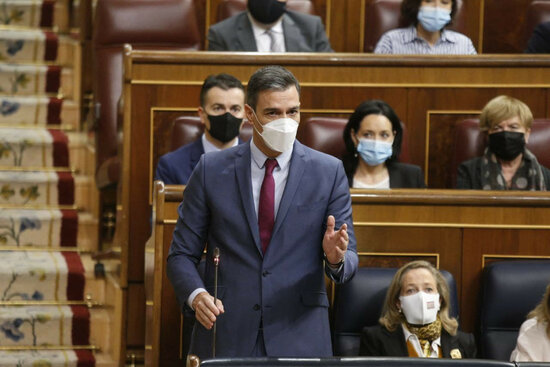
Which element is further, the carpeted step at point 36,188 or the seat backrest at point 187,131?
the carpeted step at point 36,188

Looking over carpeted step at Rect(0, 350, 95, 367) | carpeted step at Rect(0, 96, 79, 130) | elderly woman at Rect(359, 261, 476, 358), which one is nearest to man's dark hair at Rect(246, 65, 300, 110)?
elderly woman at Rect(359, 261, 476, 358)

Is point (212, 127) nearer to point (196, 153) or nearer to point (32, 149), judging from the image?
point (196, 153)

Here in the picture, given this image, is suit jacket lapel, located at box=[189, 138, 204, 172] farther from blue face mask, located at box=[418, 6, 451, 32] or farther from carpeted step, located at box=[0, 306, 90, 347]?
blue face mask, located at box=[418, 6, 451, 32]

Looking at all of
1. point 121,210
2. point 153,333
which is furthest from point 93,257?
point 153,333

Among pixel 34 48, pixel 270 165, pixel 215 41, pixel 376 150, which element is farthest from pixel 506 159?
pixel 34 48

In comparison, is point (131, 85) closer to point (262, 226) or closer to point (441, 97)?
point (441, 97)

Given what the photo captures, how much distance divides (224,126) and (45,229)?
24.4 inches

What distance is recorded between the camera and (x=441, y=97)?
2086mm

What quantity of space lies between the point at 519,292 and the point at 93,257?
36.4 inches

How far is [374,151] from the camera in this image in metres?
1.87

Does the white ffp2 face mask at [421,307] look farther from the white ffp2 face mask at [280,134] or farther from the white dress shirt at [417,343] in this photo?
the white ffp2 face mask at [280,134]

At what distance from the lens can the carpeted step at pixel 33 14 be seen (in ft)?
8.96

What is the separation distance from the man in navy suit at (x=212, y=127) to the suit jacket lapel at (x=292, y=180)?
1.80 ft

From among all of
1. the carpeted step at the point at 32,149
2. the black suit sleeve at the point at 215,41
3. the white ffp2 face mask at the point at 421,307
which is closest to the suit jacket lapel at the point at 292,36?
the black suit sleeve at the point at 215,41
